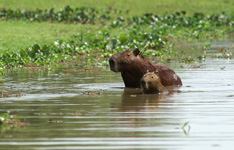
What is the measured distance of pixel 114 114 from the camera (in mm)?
8898

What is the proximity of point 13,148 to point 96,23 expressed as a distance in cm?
2711

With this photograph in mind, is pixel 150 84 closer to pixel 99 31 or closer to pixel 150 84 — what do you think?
pixel 150 84

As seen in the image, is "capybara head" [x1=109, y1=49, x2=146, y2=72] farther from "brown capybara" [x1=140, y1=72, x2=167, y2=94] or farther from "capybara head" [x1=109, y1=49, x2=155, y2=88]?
"brown capybara" [x1=140, y1=72, x2=167, y2=94]

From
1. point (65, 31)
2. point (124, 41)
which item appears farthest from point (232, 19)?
point (124, 41)

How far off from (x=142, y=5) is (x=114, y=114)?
30.4m

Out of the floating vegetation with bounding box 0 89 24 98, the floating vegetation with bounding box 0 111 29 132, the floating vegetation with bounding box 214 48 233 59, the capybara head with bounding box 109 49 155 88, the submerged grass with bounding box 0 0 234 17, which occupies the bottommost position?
the floating vegetation with bounding box 214 48 233 59

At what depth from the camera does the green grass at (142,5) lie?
36.6 m

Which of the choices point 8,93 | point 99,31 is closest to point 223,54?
point 99,31

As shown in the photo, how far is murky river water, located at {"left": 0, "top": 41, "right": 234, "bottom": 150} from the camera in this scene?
691 centimetres

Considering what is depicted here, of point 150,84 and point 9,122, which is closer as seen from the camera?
point 9,122

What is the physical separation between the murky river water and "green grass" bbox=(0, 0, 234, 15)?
75.3 ft

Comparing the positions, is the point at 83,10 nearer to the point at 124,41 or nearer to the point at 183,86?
the point at 124,41

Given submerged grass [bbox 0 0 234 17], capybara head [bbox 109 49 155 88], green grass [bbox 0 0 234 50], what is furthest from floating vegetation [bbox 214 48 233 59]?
submerged grass [bbox 0 0 234 17]

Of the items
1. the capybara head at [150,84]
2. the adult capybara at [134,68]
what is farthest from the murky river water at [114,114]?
the adult capybara at [134,68]
